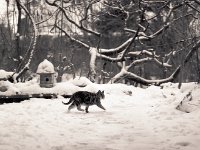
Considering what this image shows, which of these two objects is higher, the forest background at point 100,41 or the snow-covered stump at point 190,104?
the forest background at point 100,41

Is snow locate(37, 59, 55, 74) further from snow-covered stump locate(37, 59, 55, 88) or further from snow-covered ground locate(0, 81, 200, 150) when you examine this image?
snow-covered ground locate(0, 81, 200, 150)

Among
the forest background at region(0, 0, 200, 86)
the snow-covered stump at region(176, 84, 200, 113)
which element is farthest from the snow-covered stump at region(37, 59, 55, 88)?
the forest background at region(0, 0, 200, 86)

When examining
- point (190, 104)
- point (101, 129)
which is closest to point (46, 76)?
point (190, 104)

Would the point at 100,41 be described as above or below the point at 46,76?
above

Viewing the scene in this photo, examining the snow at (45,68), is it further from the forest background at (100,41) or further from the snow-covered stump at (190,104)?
the forest background at (100,41)

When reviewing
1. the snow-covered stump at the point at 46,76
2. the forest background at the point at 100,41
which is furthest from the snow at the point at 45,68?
the forest background at the point at 100,41

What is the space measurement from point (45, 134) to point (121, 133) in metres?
1.94

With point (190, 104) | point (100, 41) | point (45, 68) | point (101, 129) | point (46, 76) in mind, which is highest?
point (100, 41)

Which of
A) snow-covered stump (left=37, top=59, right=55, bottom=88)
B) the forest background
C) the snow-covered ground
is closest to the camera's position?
the snow-covered ground

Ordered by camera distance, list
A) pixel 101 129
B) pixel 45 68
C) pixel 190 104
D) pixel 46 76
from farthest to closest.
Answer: pixel 45 68 < pixel 46 76 < pixel 190 104 < pixel 101 129

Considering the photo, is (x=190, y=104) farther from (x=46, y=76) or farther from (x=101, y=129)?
(x=46, y=76)

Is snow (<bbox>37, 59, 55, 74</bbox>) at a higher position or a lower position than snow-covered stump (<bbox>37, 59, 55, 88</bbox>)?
higher

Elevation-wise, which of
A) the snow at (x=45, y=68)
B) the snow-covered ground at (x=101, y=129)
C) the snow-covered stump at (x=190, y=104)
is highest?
the snow at (x=45, y=68)

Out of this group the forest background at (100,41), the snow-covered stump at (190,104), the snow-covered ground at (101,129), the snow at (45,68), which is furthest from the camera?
the forest background at (100,41)
